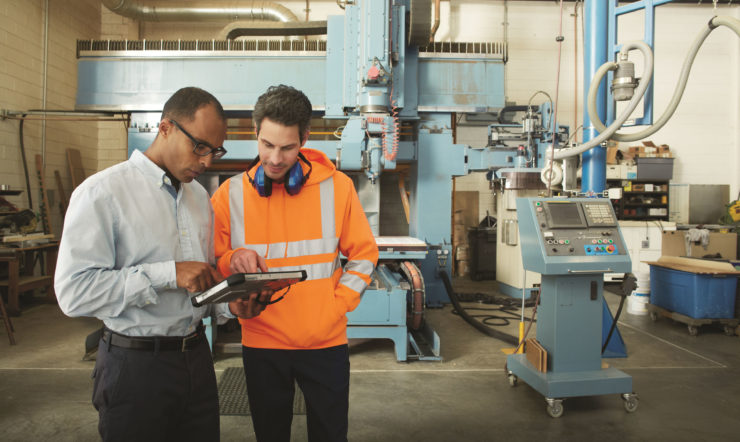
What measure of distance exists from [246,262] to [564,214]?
2.18 meters

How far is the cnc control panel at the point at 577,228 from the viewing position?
8.95 ft

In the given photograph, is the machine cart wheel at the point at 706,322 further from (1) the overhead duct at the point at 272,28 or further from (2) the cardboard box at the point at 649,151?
(1) the overhead duct at the point at 272,28

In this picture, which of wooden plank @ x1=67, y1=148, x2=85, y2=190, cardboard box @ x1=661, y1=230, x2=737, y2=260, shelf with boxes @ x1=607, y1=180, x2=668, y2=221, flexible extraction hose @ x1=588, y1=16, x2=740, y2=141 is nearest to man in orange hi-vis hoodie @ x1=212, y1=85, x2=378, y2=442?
flexible extraction hose @ x1=588, y1=16, x2=740, y2=141

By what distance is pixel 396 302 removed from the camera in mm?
3611

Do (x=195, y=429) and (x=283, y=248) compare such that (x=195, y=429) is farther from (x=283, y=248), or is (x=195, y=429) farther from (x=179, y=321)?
(x=283, y=248)

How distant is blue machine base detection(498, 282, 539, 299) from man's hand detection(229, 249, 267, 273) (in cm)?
509

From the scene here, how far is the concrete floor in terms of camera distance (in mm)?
2525

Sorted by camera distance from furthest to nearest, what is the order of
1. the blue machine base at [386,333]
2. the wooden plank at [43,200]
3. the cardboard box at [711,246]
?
1. the wooden plank at [43,200]
2. the cardboard box at [711,246]
3. the blue machine base at [386,333]

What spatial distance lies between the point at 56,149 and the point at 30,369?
4140 millimetres

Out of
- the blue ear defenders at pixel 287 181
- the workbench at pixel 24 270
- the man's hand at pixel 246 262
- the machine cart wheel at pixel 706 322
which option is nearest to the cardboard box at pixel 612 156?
the machine cart wheel at pixel 706 322

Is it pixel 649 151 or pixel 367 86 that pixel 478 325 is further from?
pixel 649 151

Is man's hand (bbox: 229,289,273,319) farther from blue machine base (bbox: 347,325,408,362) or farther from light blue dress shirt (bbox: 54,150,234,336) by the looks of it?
blue machine base (bbox: 347,325,408,362)

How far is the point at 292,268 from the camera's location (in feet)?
4.62

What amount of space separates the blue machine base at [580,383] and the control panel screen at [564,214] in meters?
0.90
